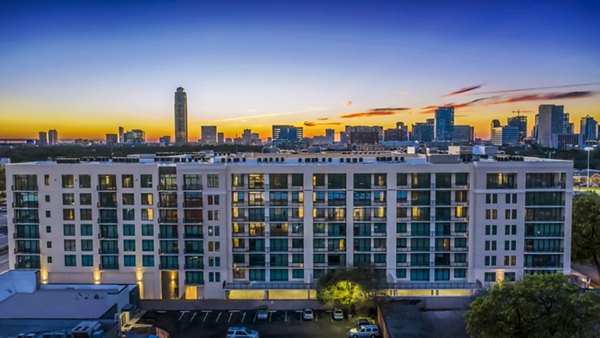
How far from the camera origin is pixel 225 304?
192ft

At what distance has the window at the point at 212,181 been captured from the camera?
198ft

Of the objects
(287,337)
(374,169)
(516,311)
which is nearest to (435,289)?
(374,169)

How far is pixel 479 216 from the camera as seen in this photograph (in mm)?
59188

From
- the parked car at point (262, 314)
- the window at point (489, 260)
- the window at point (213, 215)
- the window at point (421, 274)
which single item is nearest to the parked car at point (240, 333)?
the parked car at point (262, 314)

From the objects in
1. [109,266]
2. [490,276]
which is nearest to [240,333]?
[109,266]

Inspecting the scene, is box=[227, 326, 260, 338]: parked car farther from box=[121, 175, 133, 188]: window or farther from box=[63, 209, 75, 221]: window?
box=[63, 209, 75, 221]: window

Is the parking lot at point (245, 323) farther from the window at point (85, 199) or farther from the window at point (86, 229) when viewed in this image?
the window at point (85, 199)

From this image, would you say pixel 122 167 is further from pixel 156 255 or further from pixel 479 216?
pixel 479 216

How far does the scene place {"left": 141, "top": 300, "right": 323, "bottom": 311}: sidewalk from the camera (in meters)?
58.1

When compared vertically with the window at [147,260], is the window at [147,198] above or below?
above

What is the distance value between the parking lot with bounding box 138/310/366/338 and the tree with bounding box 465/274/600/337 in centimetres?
1875

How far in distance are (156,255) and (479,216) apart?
41.3 metres

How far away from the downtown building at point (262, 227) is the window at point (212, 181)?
7.1 inches

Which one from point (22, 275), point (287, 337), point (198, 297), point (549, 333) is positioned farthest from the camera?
point (198, 297)
